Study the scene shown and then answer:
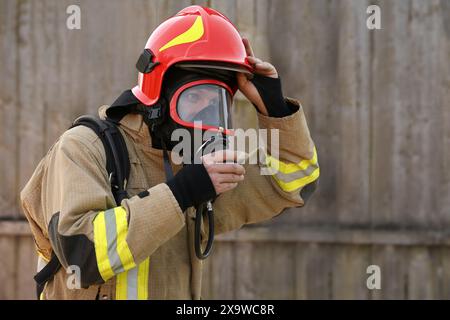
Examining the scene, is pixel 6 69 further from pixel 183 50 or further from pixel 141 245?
pixel 141 245

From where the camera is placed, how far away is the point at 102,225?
2.36 meters

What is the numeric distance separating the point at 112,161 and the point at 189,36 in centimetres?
60

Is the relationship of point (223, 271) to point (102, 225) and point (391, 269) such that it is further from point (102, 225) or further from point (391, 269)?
point (102, 225)

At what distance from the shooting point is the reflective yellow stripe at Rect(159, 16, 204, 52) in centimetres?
281

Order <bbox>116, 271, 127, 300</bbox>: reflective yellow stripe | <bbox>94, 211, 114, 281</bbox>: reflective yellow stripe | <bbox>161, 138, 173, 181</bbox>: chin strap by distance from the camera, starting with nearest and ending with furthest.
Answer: <bbox>94, 211, 114, 281</bbox>: reflective yellow stripe, <bbox>116, 271, 127, 300</bbox>: reflective yellow stripe, <bbox>161, 138, 173, 181</bbox>: chin strap

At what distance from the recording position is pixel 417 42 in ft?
15.9

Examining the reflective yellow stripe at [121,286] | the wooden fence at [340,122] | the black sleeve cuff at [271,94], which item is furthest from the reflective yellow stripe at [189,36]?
the wooden fence at [340,122]

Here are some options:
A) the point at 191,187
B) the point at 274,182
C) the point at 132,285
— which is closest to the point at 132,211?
the point at 191,187

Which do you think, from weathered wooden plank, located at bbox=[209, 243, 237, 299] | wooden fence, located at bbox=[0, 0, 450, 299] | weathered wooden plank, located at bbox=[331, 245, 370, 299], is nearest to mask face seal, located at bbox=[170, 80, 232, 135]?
wooden fence, located at bbox=[0, 0, 450, 299]

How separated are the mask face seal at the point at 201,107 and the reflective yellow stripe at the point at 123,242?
18.7 inches

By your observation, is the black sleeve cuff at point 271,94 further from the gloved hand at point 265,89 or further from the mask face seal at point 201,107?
the mask face seal at point 201,107

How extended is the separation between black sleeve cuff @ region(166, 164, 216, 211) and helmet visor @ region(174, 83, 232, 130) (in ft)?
0.85

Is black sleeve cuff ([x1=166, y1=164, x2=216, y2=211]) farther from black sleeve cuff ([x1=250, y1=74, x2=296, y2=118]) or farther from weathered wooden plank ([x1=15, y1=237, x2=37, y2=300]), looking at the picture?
weathered wooden plank ([x1=15, y1=237, x2=37, y2=300])

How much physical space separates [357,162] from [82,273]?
2864 millimetres
